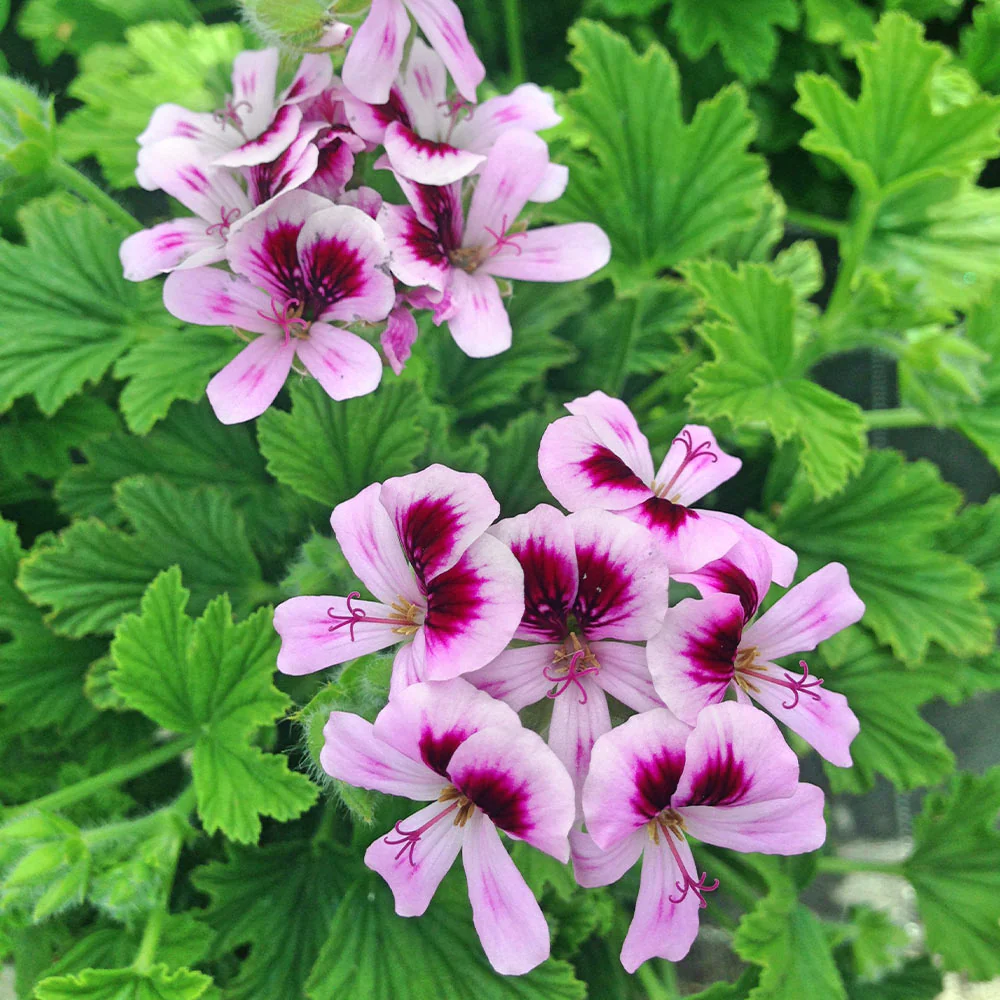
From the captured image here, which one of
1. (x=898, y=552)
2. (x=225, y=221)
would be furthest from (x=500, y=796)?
(x=898, y=552)

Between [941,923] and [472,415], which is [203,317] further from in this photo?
[941,923]

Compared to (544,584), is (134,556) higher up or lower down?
lower down

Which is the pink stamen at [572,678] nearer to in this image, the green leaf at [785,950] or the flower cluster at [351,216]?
the flower cluster at [351,216]

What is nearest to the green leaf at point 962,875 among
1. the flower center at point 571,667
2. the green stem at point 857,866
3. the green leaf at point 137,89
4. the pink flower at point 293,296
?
the green stem at point 857,866

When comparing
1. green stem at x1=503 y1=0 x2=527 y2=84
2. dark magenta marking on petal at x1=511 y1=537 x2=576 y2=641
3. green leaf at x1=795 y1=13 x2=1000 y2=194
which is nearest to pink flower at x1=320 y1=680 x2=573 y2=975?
dark magenta marking on petal at x1=511 y1=537 x2=576 y2=641

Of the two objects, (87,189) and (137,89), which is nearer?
(87,189)

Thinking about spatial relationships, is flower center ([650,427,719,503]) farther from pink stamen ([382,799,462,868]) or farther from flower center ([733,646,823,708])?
pink stamen ([382,799,462,868])

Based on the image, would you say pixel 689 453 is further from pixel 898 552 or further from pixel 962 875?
pixel 962 875
